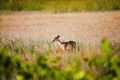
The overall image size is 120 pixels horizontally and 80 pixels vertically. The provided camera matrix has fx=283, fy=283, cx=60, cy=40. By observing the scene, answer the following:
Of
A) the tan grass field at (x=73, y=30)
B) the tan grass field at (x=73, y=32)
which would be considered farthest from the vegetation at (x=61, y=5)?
the tan grass field at (x=73, y=32)

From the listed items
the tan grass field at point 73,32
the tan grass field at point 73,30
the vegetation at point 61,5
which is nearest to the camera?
the tan grass field at point 73,32

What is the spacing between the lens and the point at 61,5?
110 ft

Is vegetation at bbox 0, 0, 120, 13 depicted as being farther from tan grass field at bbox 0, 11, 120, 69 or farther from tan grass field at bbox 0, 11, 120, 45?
tan grass field at bbox 0, 11, 120, 69

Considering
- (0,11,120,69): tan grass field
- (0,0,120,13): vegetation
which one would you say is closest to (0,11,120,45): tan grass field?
(0,11,120,69): tan grass field

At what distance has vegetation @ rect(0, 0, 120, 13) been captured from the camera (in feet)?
97.0

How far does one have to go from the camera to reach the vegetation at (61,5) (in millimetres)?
29578

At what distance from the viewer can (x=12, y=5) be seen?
35562mm

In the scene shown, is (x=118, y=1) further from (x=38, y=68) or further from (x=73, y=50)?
(x=38, y=68)

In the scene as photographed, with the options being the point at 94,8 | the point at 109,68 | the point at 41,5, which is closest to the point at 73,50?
the point at 109,68

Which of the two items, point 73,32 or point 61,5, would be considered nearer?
point 73,32

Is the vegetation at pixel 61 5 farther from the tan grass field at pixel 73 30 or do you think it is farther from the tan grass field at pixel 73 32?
the tan grass field at pixel 73 32

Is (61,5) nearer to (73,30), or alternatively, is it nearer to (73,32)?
(73,30)

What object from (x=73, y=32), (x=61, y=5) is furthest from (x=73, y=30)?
(x=61, y=5)

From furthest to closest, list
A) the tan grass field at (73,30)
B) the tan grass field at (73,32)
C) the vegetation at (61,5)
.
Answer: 1. the vegetation at (61,5)
2. the tan grass field at (73,30)
3. the tan grass field at (73,32)
